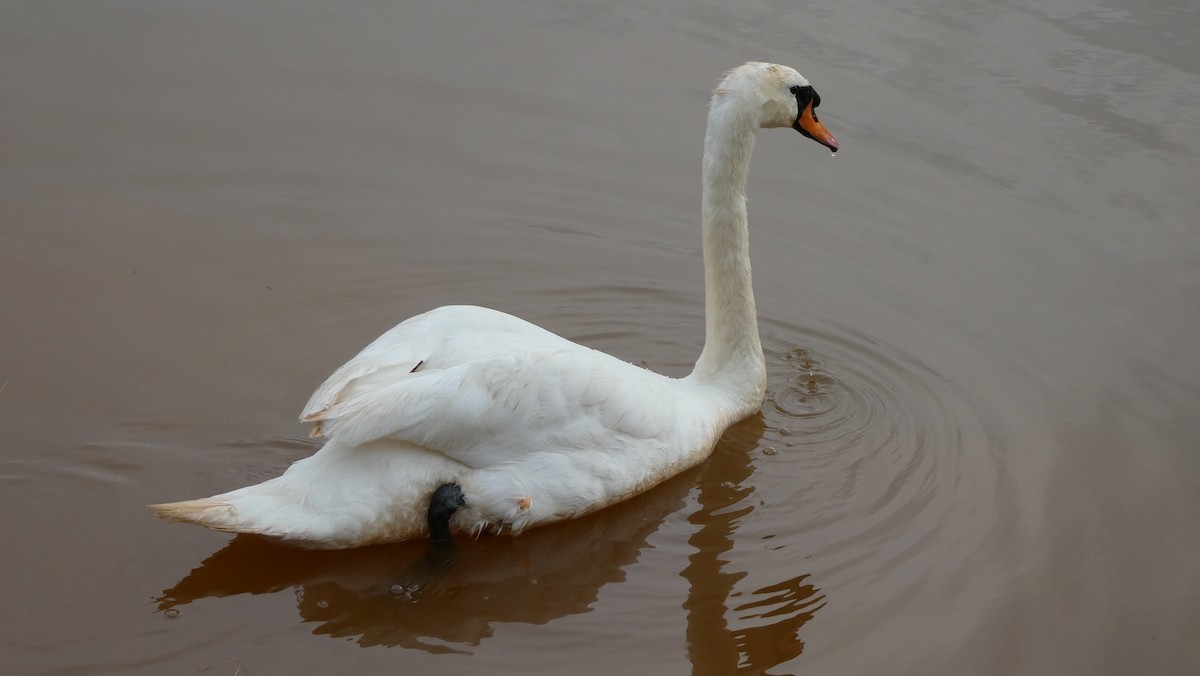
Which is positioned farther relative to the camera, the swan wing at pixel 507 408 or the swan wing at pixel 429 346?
the swan wing at pixel 429 346

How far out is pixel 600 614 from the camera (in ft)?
16.3

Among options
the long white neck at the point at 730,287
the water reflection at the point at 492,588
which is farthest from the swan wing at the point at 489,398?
the long white neck at the point at 730,287

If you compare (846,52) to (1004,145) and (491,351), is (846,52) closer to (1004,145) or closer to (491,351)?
(1004,145)

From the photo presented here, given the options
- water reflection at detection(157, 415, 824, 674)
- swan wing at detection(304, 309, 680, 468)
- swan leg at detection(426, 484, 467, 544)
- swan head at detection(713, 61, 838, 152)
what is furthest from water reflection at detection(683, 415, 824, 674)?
swan head at detection(713, 61, 838, 152)

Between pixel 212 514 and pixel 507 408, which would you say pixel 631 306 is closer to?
pixel 507 408

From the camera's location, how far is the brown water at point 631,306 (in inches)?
194

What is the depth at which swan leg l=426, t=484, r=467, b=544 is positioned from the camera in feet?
16.4

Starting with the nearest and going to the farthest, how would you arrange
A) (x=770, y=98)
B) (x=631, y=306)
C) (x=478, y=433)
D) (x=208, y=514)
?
(x=208, y=514), (x=478, y=433), (x=770, y=98), (x=631, y=306)

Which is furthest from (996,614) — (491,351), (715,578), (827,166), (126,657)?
(827,166)

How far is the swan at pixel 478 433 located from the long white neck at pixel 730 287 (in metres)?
0.04

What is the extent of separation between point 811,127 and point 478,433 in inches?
101

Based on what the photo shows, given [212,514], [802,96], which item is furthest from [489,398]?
[802,96]

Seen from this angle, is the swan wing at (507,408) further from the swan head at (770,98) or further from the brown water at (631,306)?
the swan head at (770,98)

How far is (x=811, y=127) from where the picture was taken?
6.46 m
